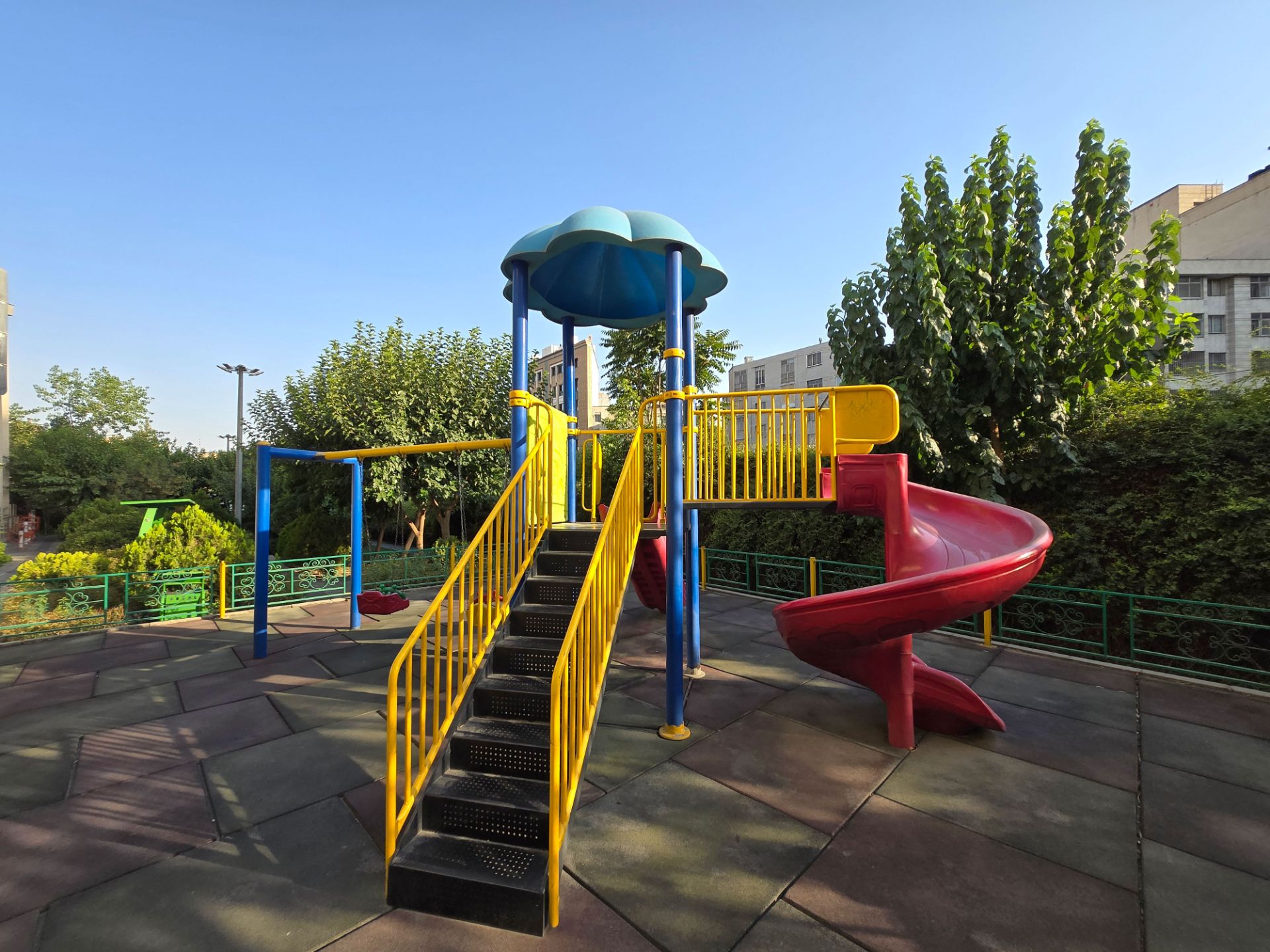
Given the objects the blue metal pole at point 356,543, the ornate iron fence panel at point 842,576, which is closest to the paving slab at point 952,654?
the ornate iron fence panel at point 842,576

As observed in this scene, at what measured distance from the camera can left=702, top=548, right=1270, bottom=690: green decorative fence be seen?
5980 mm

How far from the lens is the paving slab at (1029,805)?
3.11 meters

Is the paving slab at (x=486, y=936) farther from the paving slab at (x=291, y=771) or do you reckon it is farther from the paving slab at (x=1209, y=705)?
the paving slab at (x=1209, y=705)

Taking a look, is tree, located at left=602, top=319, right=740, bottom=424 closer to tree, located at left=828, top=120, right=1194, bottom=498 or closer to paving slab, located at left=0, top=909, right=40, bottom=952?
tree, located at left=828, top=120, right=1194, bottom=498

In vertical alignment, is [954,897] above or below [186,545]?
below

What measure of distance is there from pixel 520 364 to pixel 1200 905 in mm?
5686

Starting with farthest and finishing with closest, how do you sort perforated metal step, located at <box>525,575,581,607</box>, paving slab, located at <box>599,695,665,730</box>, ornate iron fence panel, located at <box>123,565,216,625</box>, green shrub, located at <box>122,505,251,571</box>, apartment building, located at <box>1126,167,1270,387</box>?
apartment building, located at <box>1126,167,1270,387</box> → green shrub, located at <box>122,505,251,571</box> → ornate iron fence panel, located at <box>123,565,216,625</box> → paving slab, located at <box>599,695,665,730</box> → perforated metal step, located at <box>525,575,581,607</box>

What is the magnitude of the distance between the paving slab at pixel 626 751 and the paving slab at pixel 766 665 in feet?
5.03

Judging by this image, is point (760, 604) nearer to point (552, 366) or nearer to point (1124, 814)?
point (1124, 814)

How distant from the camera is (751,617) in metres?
9.05

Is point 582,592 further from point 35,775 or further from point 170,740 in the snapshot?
point 35,775

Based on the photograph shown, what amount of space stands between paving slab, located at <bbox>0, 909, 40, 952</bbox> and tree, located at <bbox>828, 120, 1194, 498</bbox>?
8.92m

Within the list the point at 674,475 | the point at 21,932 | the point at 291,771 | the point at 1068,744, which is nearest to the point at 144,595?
the point at 291,771

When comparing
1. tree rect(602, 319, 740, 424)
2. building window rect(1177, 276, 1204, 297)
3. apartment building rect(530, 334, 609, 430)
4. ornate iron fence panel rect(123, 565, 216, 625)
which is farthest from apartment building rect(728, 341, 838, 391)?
ornate iron fence panel rect(123, 565, 216, 625)
